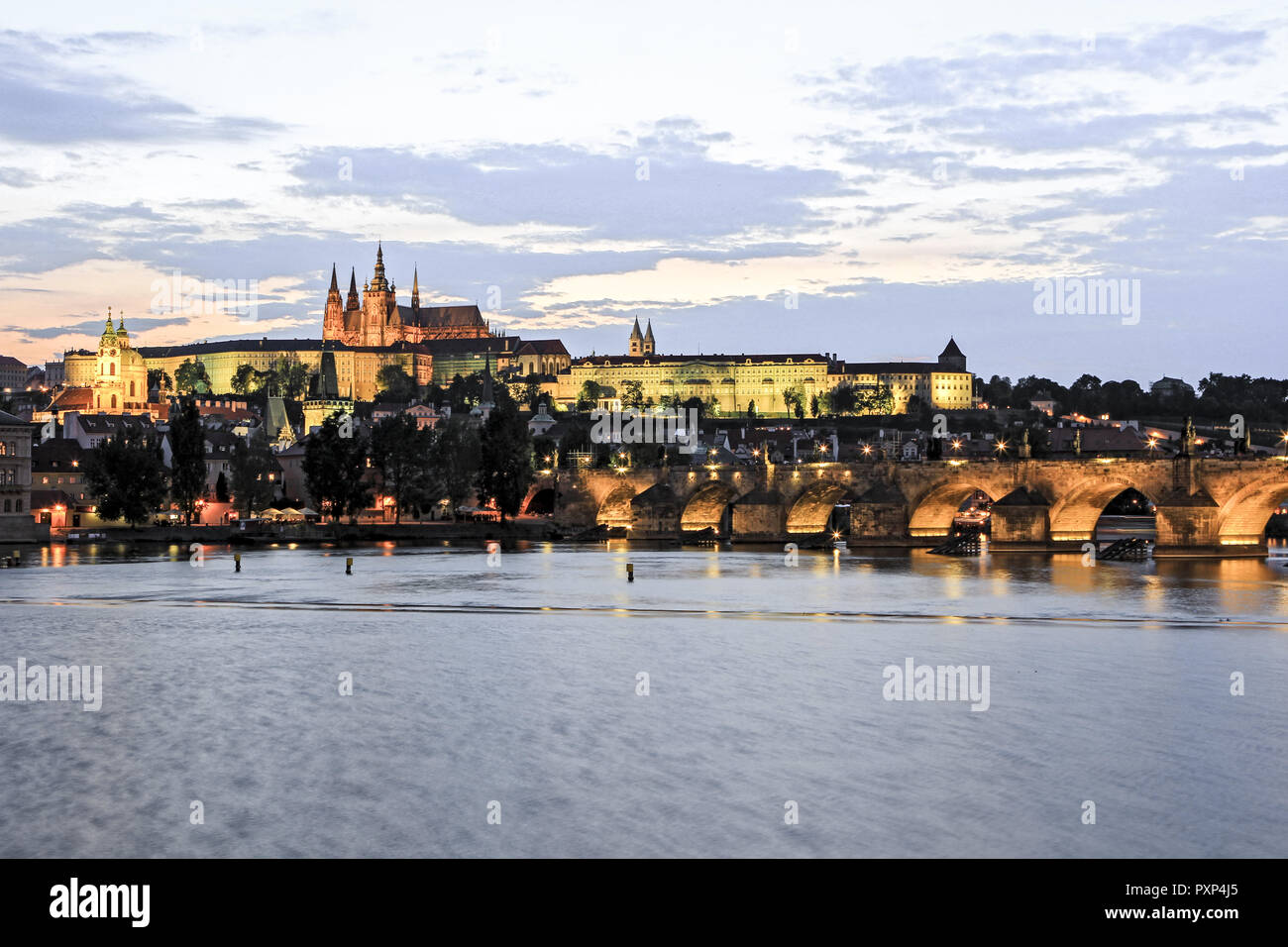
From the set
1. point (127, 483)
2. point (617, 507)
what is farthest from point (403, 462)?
point (127, 483)

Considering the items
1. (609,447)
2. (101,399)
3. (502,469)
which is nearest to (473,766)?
(502,469)

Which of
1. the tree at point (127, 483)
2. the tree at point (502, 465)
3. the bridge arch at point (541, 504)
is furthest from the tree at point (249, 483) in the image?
the bridge arch at point (541, 504)

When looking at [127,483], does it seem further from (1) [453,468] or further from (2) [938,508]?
(2) [938,508]

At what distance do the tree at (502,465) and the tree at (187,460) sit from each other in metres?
15.6

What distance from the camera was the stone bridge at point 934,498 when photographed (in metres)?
54.9

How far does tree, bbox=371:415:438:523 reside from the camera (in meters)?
80.1

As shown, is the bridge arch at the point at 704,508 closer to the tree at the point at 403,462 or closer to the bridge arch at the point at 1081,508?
the tree at the point at 403,462

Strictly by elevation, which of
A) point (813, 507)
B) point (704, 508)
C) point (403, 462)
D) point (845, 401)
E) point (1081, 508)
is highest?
point (845, 401)

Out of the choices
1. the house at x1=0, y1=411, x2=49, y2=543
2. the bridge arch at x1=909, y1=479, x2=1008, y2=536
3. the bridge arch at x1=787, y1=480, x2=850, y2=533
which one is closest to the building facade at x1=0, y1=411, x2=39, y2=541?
the house at x1=0, y1=411, x2=49, y2=543

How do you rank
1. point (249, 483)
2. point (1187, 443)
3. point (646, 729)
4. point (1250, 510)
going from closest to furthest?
point (646, 729) → point (1187, 443) → point (1250, 510) → point (249, 483)

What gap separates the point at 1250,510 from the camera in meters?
57.9

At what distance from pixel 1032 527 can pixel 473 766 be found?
47910 millimetres

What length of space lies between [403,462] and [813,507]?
23.9m

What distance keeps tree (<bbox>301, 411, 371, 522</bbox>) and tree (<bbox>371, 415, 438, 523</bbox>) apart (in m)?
1.96
